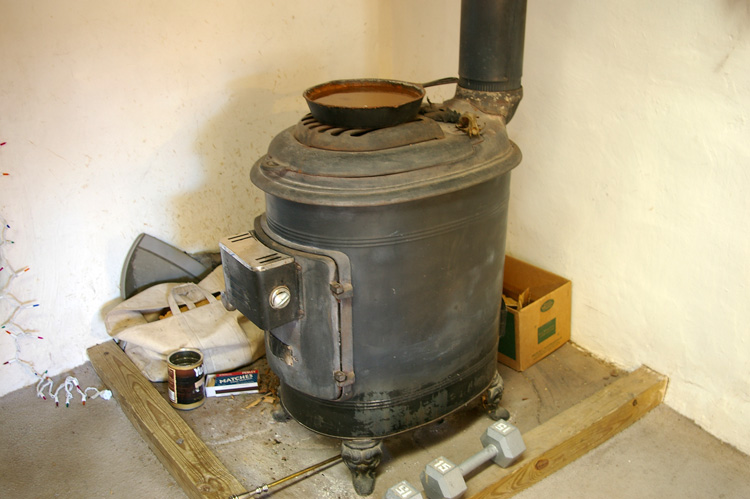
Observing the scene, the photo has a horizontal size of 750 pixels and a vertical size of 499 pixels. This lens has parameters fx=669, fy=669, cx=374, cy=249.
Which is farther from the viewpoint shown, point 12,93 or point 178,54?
point 178,54

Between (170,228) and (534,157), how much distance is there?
1.30 meters

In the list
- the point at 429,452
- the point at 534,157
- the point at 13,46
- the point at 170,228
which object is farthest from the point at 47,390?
the point at 534,157

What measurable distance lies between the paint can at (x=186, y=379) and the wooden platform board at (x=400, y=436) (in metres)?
0.03

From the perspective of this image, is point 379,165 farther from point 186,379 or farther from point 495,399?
point 186,379

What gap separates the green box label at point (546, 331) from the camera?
2.16 metres

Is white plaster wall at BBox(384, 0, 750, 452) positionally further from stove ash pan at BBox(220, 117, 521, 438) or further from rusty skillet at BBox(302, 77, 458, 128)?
rusty skillet at BBox(302, 77, 458, 128)

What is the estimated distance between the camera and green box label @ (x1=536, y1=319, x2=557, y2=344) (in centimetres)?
216

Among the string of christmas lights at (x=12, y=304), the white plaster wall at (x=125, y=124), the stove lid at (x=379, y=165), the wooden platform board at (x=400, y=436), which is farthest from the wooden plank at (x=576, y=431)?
the string of christmas lights at (x=12, y=304)

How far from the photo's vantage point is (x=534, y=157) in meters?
2.21

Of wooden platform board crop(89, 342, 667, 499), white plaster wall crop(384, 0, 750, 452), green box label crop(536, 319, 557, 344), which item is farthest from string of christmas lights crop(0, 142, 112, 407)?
white plaster wall crop(384, 0, 750, 452)

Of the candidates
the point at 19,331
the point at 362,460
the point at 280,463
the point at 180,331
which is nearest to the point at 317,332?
the point at 362,460

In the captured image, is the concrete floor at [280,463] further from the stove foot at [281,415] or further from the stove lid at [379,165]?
the stove lid at [379,165]

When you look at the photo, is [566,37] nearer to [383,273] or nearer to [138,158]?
[383,273]

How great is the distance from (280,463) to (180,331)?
0.59 m
